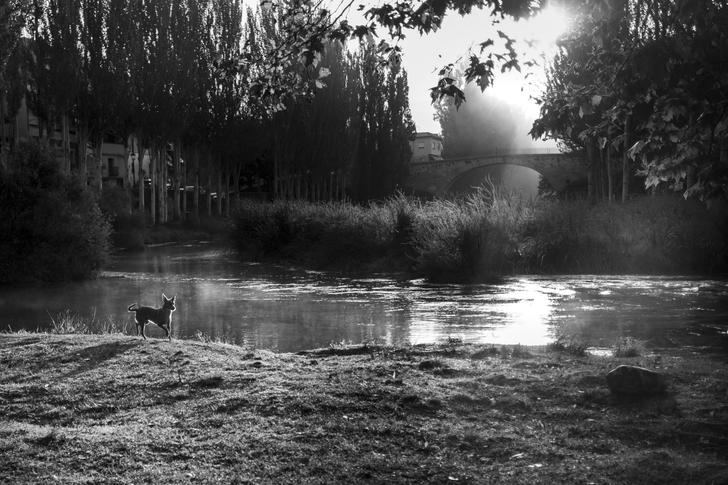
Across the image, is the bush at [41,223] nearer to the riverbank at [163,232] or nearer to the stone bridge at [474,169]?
the riverbank at [163,232]

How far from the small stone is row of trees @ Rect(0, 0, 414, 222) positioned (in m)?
25.4

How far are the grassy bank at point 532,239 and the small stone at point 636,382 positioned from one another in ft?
45.7

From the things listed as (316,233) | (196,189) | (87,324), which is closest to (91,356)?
(87,324)

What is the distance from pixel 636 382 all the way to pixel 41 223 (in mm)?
16380

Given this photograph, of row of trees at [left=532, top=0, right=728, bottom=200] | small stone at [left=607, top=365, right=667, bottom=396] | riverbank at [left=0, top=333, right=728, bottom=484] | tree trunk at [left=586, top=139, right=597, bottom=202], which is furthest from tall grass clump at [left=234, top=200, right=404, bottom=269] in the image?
small stone at [left=607, top=365, right=667, bottom=396]

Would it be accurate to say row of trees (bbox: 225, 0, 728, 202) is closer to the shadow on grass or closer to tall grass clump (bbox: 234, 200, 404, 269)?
the shadow on grass

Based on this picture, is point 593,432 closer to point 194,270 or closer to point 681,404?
point 681,404

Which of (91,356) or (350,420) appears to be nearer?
(350,420)

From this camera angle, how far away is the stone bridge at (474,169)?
2482 inches

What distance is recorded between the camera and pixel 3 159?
19.4m

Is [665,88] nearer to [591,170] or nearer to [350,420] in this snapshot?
[350,420]

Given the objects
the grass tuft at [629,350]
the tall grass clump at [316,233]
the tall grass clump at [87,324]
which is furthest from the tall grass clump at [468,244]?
the grass tuft at [629,350]

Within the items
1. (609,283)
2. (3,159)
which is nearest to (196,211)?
(3,159)

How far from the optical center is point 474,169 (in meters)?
71.1
